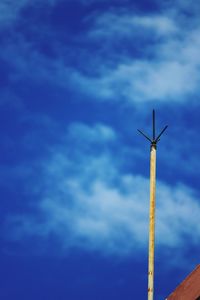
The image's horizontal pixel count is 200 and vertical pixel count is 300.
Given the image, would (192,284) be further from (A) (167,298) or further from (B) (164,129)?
(B) (164,129)

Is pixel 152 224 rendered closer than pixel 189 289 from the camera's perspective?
No

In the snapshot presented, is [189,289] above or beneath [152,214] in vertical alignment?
beneath

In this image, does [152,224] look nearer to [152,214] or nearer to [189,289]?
[152,214]

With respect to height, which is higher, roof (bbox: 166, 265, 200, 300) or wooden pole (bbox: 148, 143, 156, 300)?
wooden pole (bbox: 148, 143, 156, 300)

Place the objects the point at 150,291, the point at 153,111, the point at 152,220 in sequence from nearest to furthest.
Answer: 1. the point at 150,291
2. the point at 152,220
3. the point at 153,111

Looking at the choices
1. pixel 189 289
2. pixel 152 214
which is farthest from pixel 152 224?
pixel 189 289

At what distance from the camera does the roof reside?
11805 millimetres

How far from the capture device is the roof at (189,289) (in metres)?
11.8

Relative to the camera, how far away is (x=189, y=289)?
12.0 m

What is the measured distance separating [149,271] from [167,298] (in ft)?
2.99

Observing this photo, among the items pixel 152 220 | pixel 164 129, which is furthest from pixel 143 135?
pixel 152 220

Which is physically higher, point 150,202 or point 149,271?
point 150,202

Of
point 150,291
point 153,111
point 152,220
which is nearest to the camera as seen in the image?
point 150,291

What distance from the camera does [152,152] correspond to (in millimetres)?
13211
